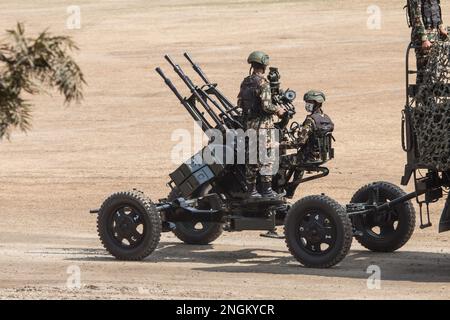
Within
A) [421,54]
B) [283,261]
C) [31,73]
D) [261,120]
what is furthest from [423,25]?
[31,73]

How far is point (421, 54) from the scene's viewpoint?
582 inches

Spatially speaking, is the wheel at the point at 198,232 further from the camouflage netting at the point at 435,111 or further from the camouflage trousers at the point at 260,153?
the camouflage netting at the point at 435,111

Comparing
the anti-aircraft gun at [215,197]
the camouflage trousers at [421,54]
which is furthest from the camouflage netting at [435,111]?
the anti-aircraft gun at [215,197]

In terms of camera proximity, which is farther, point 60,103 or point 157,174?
point 60,103

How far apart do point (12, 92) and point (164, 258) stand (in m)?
7.79

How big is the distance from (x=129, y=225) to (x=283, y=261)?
1.85m

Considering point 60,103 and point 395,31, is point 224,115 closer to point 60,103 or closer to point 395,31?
point 60,103

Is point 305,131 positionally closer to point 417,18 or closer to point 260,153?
point 260,153

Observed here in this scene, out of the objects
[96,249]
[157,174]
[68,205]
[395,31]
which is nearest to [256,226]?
[96,249]

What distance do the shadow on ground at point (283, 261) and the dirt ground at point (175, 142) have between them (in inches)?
0.9

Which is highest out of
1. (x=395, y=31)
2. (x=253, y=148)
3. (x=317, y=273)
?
(x=395, y=31)

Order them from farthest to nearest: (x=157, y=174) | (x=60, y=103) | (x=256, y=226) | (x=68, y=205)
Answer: (x=60, y=103)
(x=157, y=174)
(x=68, y=205)
(x=256, y=226)

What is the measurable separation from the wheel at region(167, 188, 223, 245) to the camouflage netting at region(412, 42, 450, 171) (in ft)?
12.2

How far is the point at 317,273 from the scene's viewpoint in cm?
1504
